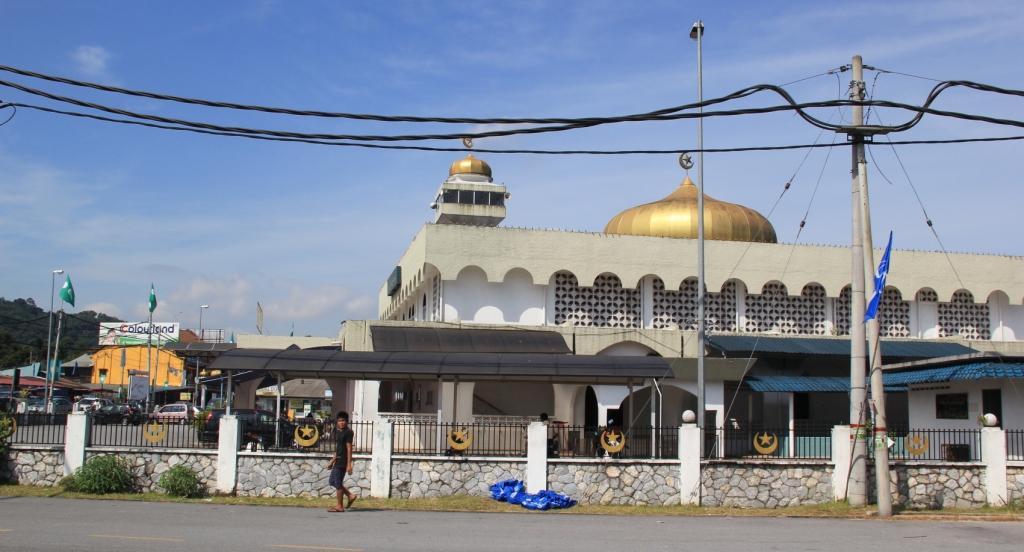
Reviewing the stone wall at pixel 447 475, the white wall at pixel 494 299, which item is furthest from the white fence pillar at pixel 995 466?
the white wall at pixel 494 299

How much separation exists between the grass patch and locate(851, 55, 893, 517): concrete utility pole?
51 centimetres

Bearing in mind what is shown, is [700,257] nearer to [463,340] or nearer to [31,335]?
[463,340]

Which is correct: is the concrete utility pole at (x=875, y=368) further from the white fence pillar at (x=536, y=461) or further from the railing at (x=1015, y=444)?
the white fence pillar at (x=536, y=461)

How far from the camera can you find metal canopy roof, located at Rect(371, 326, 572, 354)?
26.3 metres

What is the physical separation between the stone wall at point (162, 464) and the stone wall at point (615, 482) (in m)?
6.23

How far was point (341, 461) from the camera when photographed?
630 inches

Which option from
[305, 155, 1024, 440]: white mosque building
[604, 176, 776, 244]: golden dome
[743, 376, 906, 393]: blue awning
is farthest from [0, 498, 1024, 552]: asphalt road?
[604, 176, 776, 244]: golden dome

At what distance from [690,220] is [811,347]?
25.1 feet

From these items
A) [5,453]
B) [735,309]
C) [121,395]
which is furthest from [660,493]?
[121,395]

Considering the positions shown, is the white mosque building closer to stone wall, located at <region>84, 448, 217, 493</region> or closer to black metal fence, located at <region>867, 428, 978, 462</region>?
black metal fence, located at <region>867, 428, 978, 462</region>

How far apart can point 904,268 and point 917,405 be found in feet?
33.8

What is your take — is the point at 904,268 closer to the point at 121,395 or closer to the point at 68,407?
the point at 68,407

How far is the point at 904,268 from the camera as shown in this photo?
3194cm

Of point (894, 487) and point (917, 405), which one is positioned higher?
point (917, 405)
